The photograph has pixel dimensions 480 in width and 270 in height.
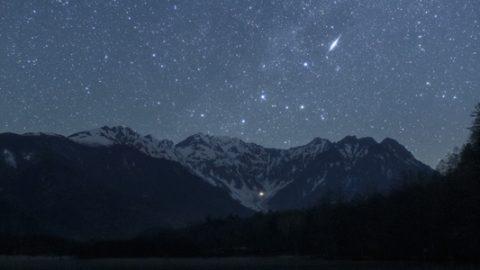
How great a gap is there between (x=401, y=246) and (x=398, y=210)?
7.25 m

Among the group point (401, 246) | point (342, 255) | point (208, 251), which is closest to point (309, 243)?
point (342, 255)

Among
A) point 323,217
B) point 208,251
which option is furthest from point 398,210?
point 208,251

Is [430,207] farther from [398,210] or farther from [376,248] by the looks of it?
[376,248]

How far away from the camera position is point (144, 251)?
19562 cm

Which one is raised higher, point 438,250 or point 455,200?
point 455,200

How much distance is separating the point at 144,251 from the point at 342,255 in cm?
7881

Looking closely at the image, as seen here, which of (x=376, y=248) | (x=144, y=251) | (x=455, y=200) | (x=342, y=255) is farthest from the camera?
(x=144, y=251)

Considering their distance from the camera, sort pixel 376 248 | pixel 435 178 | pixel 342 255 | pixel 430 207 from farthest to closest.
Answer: pixel 342 255
pixel 376 248
pixel 435 178
pixel 430 207

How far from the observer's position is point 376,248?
126 meters

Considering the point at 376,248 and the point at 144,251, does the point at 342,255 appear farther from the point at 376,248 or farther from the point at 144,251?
the point at 144,251

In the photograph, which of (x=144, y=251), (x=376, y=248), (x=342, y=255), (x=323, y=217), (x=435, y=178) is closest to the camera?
(x=435, y=178)

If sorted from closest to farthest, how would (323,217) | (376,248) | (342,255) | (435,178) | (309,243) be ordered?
(435,178) < (376,248) < (342,255) < (323,217) < (309,243)

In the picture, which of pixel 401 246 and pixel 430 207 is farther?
pixel 401 246

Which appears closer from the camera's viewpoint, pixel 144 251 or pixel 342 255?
pixel 342 255
